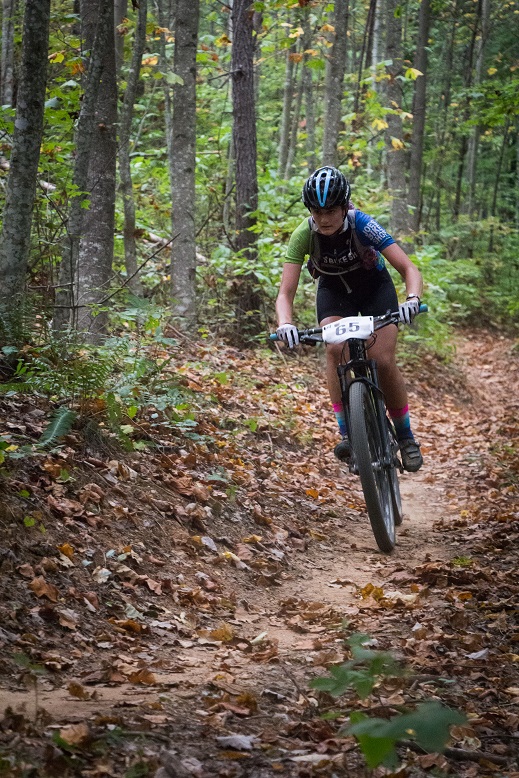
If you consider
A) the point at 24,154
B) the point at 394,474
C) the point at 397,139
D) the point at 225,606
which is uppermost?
the point at 397,139

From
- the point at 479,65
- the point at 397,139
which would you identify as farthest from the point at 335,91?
the point at 479,65

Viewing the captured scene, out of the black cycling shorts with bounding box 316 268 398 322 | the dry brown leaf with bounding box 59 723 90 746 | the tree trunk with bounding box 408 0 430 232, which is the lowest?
the dry brown leaf with bounding box 59 723 90 746

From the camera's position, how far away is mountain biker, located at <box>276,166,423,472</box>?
533 cm

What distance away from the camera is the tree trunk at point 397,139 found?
14.6 m

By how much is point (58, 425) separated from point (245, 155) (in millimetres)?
8037

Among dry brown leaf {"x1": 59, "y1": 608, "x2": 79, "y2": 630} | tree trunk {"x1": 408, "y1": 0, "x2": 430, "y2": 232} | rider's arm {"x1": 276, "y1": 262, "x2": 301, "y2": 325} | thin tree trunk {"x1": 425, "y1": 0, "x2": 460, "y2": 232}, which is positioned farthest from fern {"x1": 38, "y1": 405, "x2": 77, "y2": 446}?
thin tree trunk {"x1": 425, "y1": 0, "x2": 460, "y2": 232}

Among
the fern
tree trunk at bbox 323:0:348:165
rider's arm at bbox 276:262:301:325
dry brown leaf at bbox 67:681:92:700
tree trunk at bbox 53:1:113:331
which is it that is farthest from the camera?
→ tree trunk at bbox 323:0:348:165

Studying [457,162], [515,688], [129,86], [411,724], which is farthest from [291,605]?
[457,162]

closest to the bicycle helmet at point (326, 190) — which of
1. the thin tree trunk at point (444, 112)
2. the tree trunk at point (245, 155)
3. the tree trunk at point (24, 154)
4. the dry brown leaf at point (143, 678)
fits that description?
the tree trunk at point (24, 154)

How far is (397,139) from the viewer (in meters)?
14.3

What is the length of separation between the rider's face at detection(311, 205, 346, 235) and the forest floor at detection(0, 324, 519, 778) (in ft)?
Result: 6.74

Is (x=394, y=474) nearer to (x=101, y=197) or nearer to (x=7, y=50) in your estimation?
(x=101, y=197)

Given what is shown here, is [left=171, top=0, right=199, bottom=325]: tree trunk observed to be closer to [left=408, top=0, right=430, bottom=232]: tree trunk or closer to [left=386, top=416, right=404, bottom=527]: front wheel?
[left=386, top=416, right=404, bottom=527]: front wheel

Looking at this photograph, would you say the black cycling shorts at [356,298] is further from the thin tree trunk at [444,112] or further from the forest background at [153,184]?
the thin tree trunk at [444,112]
